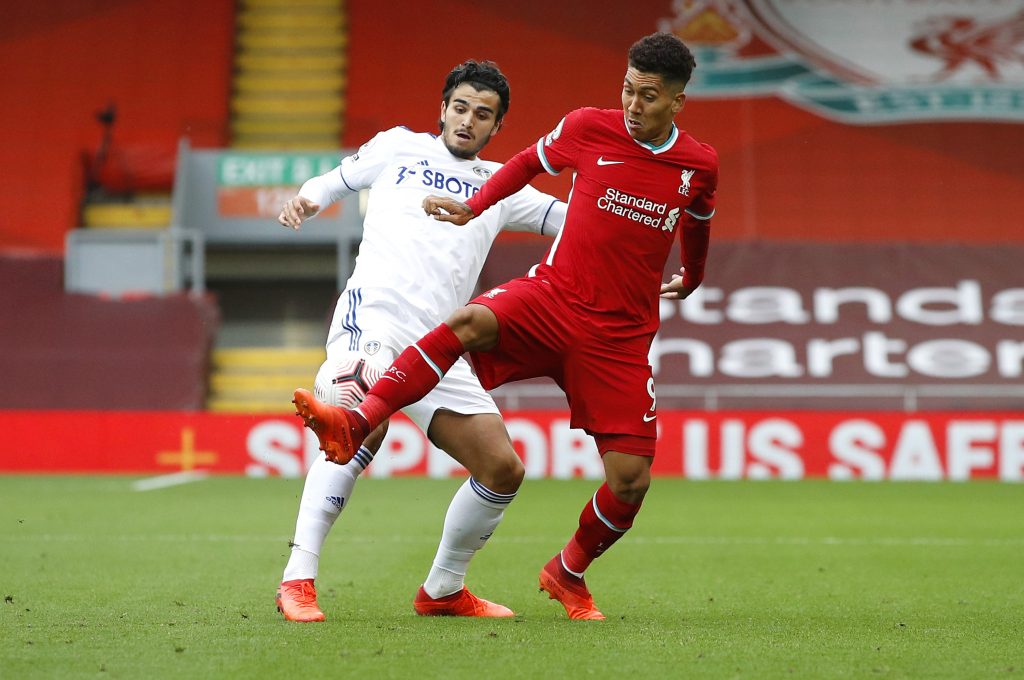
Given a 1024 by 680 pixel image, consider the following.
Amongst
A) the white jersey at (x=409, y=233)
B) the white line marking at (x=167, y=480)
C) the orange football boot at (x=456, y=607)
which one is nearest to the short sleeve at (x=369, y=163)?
the white jersey at (x=409, y=233)

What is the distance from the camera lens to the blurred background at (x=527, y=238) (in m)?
14.4

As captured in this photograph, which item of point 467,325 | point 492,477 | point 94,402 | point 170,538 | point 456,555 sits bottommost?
point 94,402

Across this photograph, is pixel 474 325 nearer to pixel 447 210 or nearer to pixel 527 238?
pixel 447 210

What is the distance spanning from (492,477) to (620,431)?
0.48m

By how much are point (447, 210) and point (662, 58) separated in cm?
88

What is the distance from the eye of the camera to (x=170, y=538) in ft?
26.9

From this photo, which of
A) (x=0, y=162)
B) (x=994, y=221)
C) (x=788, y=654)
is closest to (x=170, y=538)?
(x=788, y=654)

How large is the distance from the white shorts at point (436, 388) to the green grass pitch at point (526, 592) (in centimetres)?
73

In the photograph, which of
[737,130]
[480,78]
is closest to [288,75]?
[737,130]

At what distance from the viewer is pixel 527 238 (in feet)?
60.3

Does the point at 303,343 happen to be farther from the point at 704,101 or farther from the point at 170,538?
the point at 170,538

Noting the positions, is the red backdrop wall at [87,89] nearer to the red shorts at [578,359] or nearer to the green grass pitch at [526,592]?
the green grass pitch at [526,592]

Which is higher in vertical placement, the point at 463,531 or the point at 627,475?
the point at 627,475

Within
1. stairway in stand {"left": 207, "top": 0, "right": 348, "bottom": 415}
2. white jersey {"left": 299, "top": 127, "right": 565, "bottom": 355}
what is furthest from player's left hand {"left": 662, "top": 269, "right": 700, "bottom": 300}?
stairway in stand {"left": 207, "top": 0, "right": 348, "bottom": 415}
